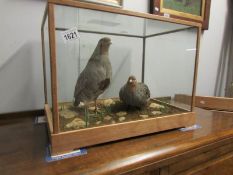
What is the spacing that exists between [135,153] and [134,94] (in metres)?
0.21

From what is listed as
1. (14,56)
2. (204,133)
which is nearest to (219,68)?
(204,133)

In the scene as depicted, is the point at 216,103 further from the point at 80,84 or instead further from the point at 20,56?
the point at 20,56

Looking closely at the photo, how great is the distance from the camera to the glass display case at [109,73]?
44 centimetres

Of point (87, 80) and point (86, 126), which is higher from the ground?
point (87, 80)

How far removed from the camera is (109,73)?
1.97ft

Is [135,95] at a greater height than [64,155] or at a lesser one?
greater

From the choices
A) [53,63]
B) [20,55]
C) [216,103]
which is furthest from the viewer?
[216,103]

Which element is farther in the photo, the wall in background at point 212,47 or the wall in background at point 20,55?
the wall in background at point 212,47

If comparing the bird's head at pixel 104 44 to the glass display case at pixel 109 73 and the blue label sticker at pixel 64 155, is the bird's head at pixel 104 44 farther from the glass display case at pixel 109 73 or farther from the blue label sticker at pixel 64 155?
the blue label sticker at pixel 64 155

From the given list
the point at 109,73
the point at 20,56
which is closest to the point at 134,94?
the point at 109,73

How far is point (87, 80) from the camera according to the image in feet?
1.77

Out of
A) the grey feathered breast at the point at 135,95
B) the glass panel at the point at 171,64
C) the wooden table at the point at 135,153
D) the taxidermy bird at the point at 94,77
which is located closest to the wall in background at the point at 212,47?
the glass panel at the point at 171,64

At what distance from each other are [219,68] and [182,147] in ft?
3.74

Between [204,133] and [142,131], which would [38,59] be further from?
[204,133]
